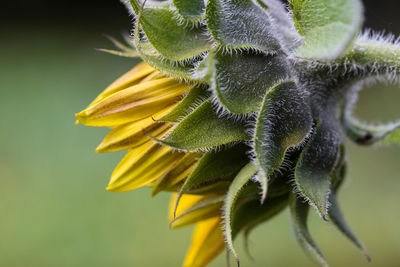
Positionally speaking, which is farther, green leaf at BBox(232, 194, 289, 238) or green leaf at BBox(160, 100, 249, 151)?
green leaf at BBox(232, 194, 289, 238)

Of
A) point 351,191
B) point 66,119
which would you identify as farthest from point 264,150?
point 66,119

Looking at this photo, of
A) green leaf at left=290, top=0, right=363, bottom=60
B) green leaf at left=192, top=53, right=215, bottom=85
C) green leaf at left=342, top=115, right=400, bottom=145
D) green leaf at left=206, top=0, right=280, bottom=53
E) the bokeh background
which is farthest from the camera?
the bokeh background

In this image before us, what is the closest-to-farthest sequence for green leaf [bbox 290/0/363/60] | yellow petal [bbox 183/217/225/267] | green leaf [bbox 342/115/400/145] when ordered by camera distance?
green leaf [bbox 290/0/363/60], yellow petal [bbox 183/217/225/267], green leaf [bbox 342/115/400/145]

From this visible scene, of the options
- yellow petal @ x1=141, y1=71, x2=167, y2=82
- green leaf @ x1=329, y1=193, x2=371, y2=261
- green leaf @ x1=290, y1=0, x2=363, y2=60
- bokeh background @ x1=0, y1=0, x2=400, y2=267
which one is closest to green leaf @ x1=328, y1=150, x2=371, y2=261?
green leaf @ x1=329, y1=193, x2=371, y2=261

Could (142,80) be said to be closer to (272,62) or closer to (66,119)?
(272,62)

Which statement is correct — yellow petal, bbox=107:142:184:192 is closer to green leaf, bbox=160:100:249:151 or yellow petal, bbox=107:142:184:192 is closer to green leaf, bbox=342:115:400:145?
green leaf, bbox=160:100:249:151

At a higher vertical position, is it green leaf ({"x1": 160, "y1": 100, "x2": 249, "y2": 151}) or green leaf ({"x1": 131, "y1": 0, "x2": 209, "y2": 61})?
green leaf ({"x1": 131, "y1": 0, "x2": 209, "y2": 61})
